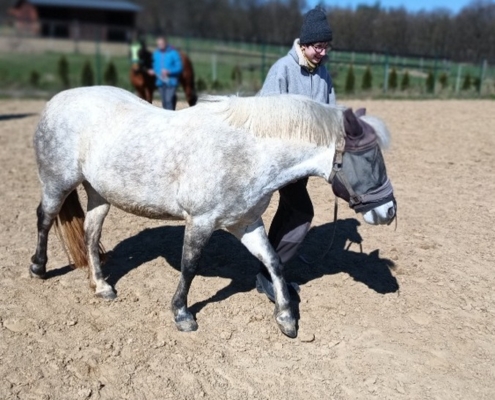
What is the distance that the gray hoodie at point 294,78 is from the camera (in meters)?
3.71

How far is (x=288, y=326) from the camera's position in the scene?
3.72 meters

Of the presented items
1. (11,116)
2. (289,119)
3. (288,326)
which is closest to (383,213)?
(289,119)

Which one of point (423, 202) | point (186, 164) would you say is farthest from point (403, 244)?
point (186, 164)

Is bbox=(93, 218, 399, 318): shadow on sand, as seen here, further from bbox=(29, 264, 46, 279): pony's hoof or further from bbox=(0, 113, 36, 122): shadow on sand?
bbox=(0, 113, 36, 122): shadow on sand

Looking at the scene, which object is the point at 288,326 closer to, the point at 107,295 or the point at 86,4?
the point at 107,295

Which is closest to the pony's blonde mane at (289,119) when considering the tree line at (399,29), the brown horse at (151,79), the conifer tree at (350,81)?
the brown horse at (151,79)

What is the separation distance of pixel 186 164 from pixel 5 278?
195 cm

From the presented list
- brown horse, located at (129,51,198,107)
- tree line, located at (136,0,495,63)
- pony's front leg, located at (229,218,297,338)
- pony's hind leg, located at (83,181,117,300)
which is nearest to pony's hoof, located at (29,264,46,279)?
pony's hind leg, located at (83,181,117,300)

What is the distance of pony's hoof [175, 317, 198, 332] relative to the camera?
12.3 ft

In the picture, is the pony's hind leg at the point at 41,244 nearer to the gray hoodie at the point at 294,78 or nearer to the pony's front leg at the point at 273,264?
the pony's front leg at the point at 273,264

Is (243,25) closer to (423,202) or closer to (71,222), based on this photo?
(423,202)

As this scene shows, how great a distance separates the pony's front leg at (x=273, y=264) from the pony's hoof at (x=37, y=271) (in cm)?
160

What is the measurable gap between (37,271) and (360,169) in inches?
101

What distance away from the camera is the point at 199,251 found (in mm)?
3588
